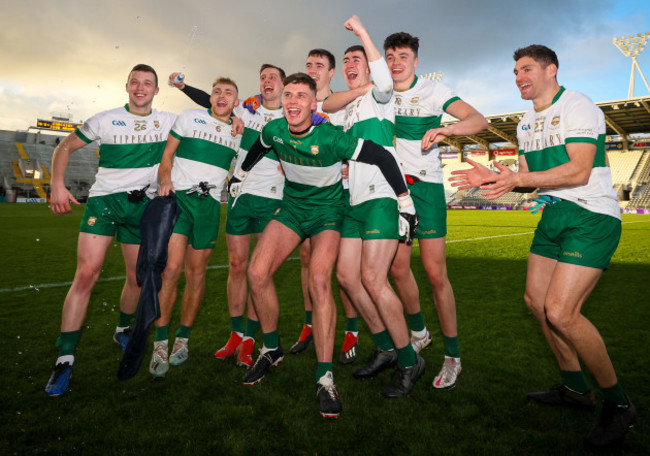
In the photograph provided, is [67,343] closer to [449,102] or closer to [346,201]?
[346,201]

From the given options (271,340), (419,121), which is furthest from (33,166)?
(419,121)

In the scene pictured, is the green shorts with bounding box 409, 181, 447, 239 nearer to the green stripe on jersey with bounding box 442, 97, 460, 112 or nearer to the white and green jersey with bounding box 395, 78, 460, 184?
the white and green jersey with bounding box 395, 78, 460, 184

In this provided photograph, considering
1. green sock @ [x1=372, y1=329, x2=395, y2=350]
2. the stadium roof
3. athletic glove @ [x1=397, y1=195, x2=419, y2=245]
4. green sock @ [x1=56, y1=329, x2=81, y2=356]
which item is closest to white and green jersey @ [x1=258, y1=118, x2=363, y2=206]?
athletic glove @ [x1=397, y1=195, x2=419, y2=245]

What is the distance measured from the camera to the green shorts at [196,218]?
4.16 m

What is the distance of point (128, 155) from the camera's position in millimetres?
4078

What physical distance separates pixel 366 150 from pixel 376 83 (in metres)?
0.50

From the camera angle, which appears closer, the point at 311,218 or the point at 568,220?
the point at 568,220

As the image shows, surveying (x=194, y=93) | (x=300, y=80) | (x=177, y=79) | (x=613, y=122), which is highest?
(x=613, y=122)

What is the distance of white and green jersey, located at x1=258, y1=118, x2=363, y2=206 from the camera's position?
3298 millimetres

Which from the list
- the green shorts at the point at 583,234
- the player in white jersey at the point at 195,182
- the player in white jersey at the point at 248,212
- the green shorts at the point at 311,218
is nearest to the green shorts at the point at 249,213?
the player in white jersey at the point at 248,212

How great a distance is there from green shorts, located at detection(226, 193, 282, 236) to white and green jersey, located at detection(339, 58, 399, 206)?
3.76 feet

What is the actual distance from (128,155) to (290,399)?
A: 2.68 m

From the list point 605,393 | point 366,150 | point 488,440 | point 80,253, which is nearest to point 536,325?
point 605,393

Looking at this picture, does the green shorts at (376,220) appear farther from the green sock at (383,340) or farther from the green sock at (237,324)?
the green sock at (237,324)
